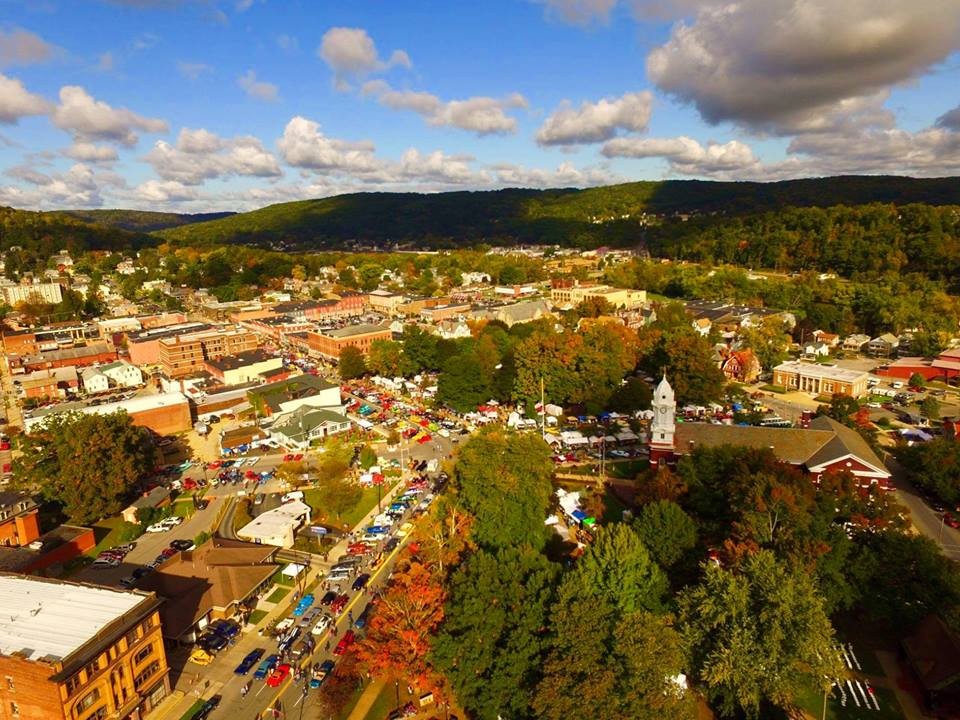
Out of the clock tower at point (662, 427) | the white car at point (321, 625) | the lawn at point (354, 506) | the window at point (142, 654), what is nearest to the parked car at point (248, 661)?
the white car at point (321, 625)

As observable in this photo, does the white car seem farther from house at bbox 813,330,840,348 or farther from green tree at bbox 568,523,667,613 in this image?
Result: house at bbox 813,330,840,348

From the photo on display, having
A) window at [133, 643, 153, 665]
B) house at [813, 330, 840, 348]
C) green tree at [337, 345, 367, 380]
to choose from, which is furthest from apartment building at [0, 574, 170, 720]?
house at [813, 330, 840, 348]

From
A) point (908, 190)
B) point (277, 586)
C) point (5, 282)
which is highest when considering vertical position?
point (908, 190)

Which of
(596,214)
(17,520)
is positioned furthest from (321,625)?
(596,214)

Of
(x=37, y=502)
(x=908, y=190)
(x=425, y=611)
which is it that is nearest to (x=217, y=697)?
(x=425, y=611)

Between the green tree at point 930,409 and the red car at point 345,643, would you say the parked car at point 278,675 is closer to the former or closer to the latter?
the red car at point 345,643

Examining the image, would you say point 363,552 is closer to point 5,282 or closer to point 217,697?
point 217,697

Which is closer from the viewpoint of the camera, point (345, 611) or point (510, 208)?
point (345, 611)
